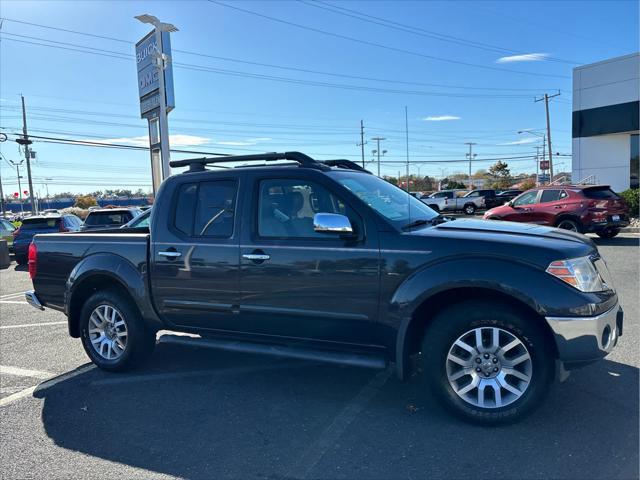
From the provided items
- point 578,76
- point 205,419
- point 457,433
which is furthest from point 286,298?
point 578,76

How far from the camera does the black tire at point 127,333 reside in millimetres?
4746

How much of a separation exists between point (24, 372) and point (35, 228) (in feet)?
38.4

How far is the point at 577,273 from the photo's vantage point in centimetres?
332

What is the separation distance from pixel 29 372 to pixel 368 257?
378cm

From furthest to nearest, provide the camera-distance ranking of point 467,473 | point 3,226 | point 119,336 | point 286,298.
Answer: point 3,226 → point 119,336 → point 286,298 → point 467,473

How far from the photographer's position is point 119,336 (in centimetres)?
485

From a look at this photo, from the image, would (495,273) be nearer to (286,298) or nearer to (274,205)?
(286,298)

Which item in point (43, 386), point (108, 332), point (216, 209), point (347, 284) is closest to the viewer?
point (347, 284)

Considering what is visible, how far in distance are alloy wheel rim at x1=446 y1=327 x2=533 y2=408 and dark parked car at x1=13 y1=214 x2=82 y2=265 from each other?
1393 cm

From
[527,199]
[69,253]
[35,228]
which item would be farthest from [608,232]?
[35,228]

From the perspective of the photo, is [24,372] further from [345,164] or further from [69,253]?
[345,164]

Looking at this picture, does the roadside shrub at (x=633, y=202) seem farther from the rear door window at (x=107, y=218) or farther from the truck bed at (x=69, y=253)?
the truck bed at (x=69, y=253)

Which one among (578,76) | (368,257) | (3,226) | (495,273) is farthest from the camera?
(578,76)

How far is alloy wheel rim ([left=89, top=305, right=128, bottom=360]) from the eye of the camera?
4.84 meters
